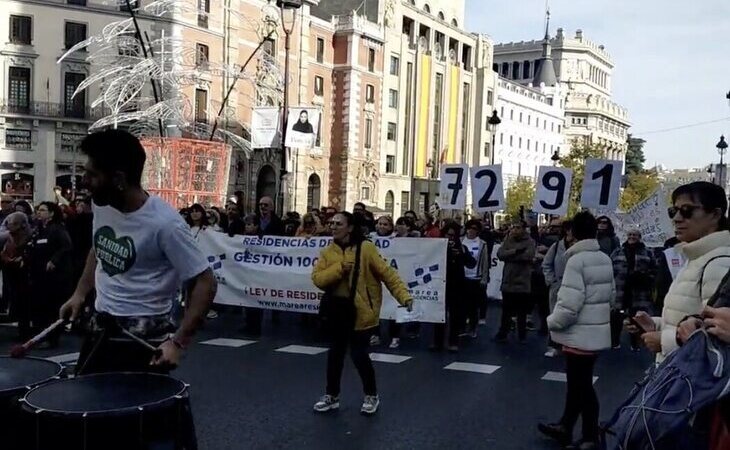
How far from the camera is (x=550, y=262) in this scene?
11031mm

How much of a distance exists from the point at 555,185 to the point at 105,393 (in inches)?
485

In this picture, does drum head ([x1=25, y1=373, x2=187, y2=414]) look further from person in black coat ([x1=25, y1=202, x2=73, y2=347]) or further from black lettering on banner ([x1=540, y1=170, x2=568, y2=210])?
black lettering on banner ([x1=540, y1=170, x2=568, y2=210])

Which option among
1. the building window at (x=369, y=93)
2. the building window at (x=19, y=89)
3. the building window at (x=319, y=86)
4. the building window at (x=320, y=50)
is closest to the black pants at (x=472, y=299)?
the building window at (x=19, y=89)

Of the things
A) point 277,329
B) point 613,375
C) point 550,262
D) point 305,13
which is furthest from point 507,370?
point 305,13

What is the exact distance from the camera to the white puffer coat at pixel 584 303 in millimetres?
6195

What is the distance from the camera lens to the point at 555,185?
47.4 feet

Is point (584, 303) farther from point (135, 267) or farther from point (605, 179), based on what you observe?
point (605, 179)

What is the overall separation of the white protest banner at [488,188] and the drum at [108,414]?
1199 centimetres

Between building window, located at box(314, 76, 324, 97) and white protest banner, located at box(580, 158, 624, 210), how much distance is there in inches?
1575

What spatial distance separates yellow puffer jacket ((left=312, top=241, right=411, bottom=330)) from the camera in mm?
7172

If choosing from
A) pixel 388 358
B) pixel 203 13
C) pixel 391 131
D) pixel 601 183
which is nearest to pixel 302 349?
pixel 388 358

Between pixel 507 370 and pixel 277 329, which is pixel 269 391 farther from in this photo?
pixel 277 329

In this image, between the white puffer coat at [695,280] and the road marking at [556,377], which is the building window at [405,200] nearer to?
the road marking at [556,377]

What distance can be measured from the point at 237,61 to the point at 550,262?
3666cm
